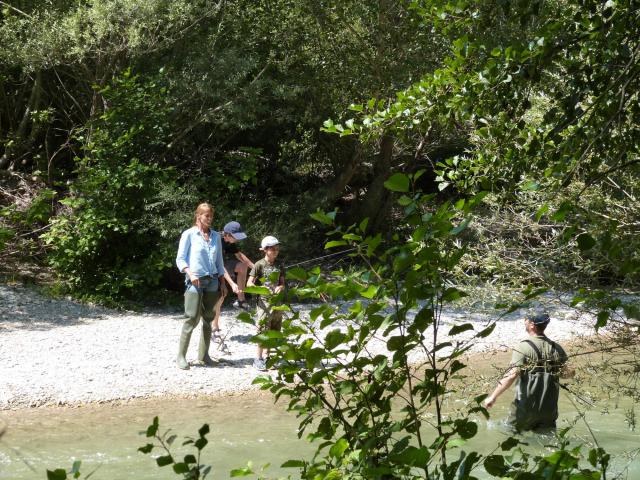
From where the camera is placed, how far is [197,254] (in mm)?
10289

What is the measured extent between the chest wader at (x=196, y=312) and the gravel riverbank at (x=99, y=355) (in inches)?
11.3

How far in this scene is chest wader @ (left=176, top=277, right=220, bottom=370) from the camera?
10.4 metres

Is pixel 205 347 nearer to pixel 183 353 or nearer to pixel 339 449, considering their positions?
pixel 183 353

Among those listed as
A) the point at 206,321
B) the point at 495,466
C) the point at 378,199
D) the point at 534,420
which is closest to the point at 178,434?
the point at 206,321

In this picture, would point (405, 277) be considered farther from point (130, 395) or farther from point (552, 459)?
point (130, 395)

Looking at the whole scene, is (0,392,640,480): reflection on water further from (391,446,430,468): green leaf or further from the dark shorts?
(391,446,430,468): green leaf

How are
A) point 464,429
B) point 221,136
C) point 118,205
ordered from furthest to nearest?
point 221,136 < point 118,205 < point 464,429

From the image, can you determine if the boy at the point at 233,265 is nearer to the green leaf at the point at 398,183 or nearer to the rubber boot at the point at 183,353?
→ the rubber boot at the point at 183,353

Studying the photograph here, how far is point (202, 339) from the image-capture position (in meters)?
11.2

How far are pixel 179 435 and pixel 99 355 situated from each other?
3.08m

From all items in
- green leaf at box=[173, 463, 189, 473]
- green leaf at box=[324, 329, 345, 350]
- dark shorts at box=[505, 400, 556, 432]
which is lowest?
dark shorts at box=[505, 400, 556, 432]

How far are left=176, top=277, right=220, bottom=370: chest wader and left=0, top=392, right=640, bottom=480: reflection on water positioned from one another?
0.85 metres

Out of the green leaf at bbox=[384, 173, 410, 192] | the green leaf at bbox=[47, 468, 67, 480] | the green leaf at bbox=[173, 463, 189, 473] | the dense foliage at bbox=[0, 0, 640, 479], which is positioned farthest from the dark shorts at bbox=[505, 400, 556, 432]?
the green leaf at bbox=[47, 468, 67, 480]

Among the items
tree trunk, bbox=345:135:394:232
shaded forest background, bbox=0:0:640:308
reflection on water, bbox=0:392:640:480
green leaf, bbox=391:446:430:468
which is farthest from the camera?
tree trunk, bbox=345:135:394:232
